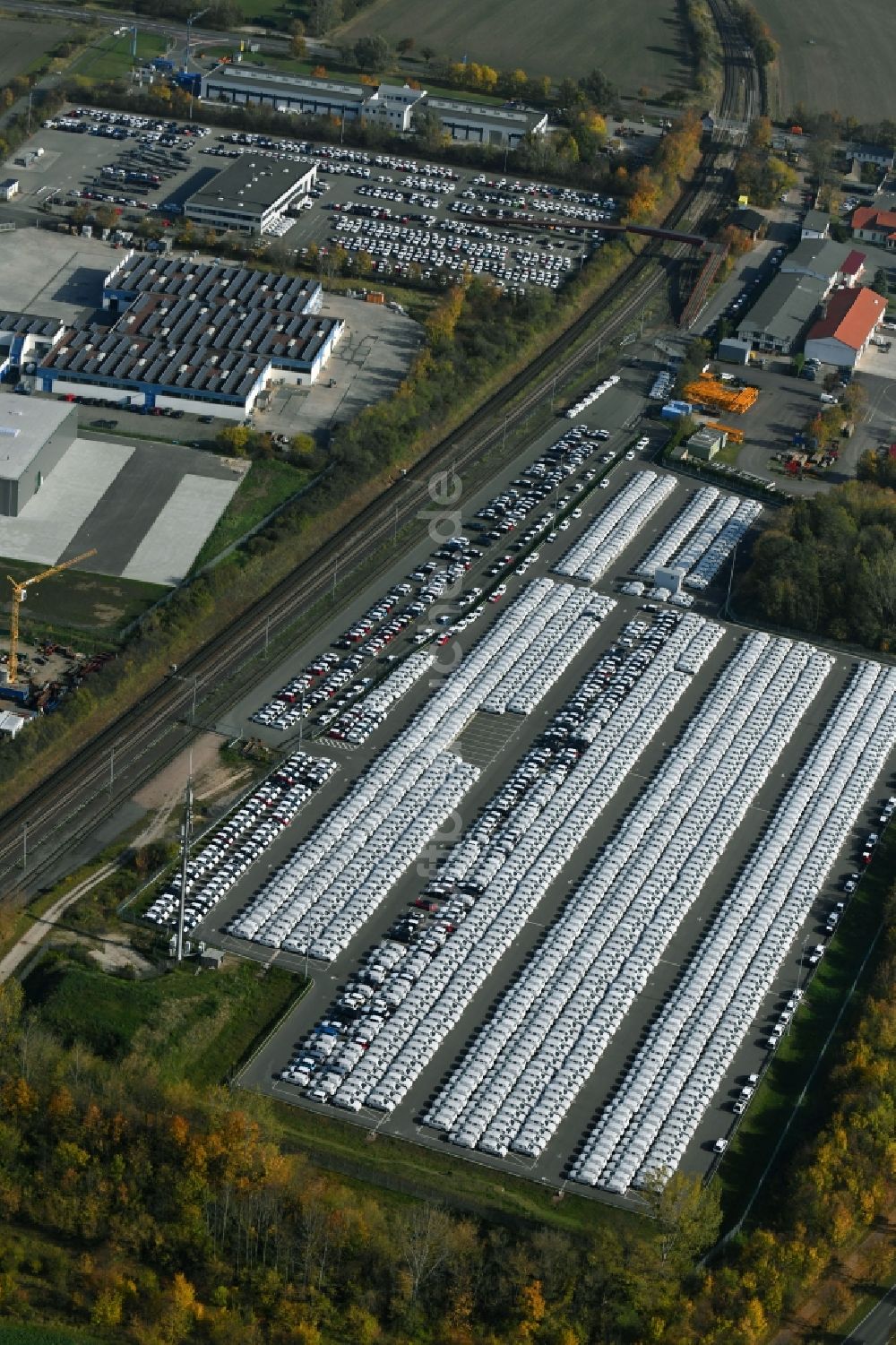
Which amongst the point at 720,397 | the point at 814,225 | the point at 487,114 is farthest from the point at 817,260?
the point at 487,114

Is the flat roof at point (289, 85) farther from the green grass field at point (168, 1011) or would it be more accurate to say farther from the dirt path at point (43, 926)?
the green grass field at point (168, 1011)

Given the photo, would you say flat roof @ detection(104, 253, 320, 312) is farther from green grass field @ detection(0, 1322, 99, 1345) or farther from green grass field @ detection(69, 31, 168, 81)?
green grass field @ detection(0, 1322, 99, 1345)

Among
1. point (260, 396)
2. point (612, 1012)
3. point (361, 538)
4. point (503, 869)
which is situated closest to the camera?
point (612, 1012)

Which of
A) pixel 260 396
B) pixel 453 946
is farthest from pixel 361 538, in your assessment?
pixel 453 946

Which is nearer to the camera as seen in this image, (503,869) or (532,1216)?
(532,1216)

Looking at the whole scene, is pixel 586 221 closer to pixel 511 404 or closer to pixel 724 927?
pixel 511 404

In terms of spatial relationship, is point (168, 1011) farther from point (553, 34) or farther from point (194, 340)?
point (553, 34)

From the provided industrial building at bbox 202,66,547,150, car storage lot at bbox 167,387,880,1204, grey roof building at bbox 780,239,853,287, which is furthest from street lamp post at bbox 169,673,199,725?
industrial building at bbox 202,66,547,150
